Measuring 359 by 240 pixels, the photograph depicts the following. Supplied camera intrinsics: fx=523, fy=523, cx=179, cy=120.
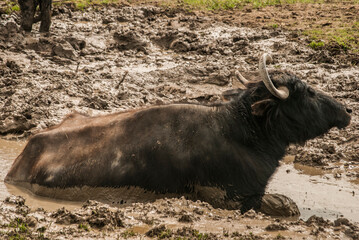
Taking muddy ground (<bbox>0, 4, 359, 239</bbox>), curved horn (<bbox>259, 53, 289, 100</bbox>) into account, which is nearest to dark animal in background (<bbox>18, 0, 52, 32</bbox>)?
muddy ground (<bbox>0, 4, 359, 239</bbox>)

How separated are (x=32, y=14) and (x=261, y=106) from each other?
8404 mm

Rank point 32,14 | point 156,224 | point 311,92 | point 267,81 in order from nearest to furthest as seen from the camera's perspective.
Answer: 1. point 156,224
2. point 267,81
3. point 311,92
4. point 32,14

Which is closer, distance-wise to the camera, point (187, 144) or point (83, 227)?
point (83, 227)

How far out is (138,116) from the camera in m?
6.18

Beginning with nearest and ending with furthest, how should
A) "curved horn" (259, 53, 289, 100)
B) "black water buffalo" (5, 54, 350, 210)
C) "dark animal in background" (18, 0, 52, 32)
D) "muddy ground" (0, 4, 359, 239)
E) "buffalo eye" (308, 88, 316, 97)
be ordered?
"muddy ground" (0, 4, 359, 239) → "curved horn" (259, 53, 289, 100) → "black water buffalo" (5, 54, 350, 210) → "buffalo eye" (308, 88, 316, 97) → "dark animal in background" (18, 0, 52, 32)

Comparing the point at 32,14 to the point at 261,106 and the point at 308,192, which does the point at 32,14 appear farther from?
the point at 308,192

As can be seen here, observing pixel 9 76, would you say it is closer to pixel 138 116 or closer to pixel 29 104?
pixel 29 104

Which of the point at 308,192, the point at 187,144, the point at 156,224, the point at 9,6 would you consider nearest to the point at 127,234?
the point at 156,224

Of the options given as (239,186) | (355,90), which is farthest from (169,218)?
(355,90)

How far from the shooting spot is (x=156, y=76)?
11.1 meters

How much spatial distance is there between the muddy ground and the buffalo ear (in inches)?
31.7

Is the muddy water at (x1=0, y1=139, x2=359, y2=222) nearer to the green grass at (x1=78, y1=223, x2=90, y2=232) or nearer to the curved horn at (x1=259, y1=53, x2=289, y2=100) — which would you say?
the green grass at (x1=78, y1=223, x2=90, y2=232)

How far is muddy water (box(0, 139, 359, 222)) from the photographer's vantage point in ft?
19.6

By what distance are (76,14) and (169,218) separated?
10.3 meters
